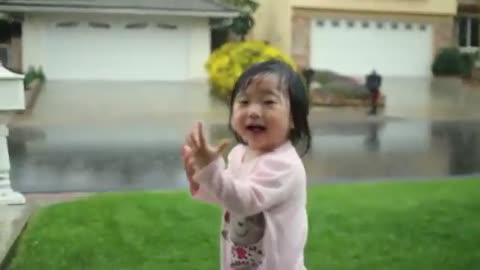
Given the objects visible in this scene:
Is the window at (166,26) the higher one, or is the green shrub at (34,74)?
the window at (166,26)

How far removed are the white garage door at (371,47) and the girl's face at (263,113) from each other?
34372mm

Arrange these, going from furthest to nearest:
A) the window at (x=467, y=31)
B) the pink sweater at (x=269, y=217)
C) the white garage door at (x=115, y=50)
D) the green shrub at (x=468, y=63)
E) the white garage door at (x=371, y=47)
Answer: the window at (x=467, y=31), the white garage door at (x=371, y=47), the green shrub at (x=468, y=63), the white garage door at (x=115, y=50), the pink sweater at (x=269, y=217)

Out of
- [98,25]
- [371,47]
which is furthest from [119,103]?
[371,47]

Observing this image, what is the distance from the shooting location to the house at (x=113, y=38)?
3325 cm

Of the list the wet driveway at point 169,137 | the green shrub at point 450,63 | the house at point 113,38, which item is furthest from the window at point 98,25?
the green shrub at point 450,63

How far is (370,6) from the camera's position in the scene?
38.5 m

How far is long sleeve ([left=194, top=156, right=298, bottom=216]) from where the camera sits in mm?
3197

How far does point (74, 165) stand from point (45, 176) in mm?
1250

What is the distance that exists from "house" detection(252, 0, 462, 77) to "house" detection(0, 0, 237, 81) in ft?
14.1

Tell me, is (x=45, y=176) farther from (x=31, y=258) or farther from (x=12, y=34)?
(x=12, y=34)

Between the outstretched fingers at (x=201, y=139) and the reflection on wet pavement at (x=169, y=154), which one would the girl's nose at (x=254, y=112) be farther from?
the reflection on wet pavement at (x=169, y=154)

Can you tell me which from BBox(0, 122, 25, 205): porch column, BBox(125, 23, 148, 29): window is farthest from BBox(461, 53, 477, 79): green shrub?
BBox(0, 122, 25, 205): porch column

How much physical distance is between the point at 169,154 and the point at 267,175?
38.5ft

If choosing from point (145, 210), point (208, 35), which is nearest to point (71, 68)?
point (208, 35)
